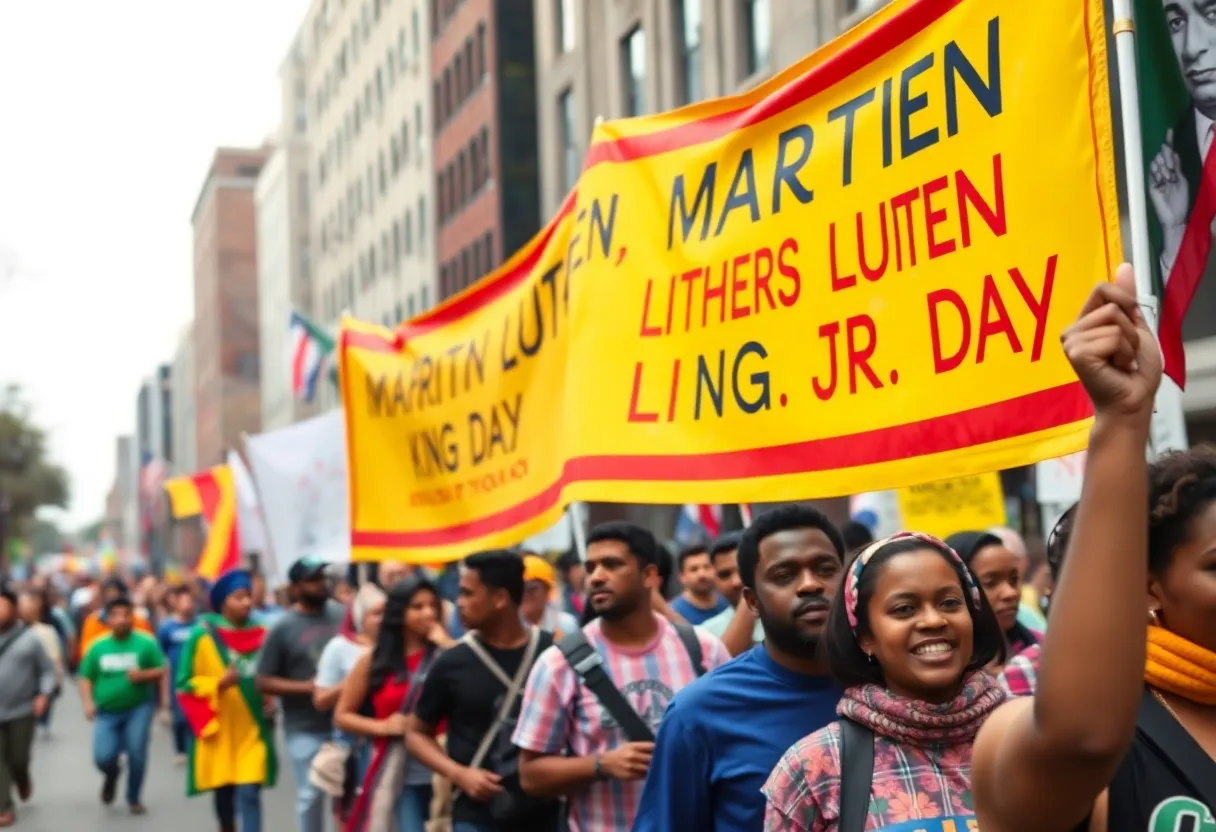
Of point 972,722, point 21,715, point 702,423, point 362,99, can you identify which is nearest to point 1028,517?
point 21,715

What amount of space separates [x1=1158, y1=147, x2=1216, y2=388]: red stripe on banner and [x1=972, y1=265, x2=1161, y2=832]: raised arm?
2202 millimetres

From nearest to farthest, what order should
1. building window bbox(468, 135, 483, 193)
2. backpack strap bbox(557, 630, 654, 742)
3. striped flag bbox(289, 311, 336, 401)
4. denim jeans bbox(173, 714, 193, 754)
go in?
backpack strap bbox(557, 630, 654, 742), denim jeans bbox(173, 714, 193, 754), striped flag bbox(289, 311, 336, 401), building window bbox(468, 135, 483, 193)

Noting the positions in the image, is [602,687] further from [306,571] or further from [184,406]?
[184,406]

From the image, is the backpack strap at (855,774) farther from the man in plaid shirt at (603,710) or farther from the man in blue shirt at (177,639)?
the man in blue shirt at (177,639)

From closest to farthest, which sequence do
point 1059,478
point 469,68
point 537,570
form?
point 537,570 → point 1059,478 → point 469,68

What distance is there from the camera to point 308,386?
2297cm

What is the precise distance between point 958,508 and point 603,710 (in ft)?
20.2

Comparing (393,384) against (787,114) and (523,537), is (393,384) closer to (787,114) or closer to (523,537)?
(523,537)

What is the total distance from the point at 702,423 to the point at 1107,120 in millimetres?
1848

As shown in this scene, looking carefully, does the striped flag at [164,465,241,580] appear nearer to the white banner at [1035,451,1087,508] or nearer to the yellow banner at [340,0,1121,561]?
the white banner at [1035,451,1087,508]

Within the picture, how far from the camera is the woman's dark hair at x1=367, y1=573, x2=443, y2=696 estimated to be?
27.6ft

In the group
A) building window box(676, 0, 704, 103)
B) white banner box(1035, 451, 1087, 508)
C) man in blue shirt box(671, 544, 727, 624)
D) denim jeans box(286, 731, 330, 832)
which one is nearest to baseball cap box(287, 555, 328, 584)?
denim jeans box(286, 731, 330, 832)

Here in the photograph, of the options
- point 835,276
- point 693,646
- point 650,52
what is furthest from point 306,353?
point 835,276

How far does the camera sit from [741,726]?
4117 mm
